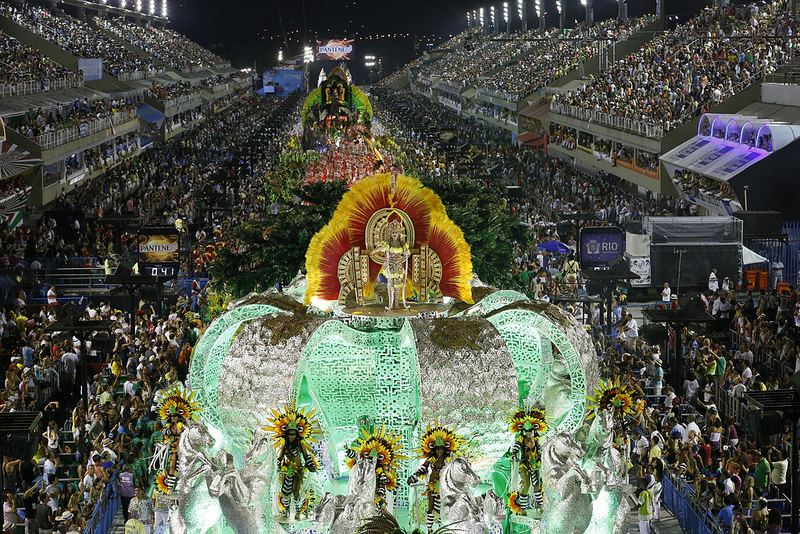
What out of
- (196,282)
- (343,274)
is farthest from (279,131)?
(343,274)

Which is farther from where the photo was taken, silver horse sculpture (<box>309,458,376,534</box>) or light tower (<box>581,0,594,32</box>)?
light tower (<box>581,0,594,32</box>)

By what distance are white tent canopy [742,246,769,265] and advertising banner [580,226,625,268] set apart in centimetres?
365

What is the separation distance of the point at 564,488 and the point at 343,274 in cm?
429

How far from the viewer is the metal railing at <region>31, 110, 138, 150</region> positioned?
41.0 m

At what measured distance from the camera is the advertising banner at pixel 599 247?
3045 centimetres

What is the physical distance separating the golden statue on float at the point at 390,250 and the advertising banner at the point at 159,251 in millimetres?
15162

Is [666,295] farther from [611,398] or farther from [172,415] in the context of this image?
[172,415]

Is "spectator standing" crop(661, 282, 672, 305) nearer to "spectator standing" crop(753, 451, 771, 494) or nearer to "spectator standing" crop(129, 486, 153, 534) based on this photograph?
"spectator standing" crop(753, 451, 771, 494)

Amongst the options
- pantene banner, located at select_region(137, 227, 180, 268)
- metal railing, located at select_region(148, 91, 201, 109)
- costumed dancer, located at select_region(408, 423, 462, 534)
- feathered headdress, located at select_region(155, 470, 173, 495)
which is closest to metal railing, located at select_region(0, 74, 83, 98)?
pantene banner, located at select_region(137, 227, 180, 268)

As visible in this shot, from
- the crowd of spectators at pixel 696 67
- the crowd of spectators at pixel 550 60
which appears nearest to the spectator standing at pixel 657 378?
the crowd of spectators at pixel 696 67

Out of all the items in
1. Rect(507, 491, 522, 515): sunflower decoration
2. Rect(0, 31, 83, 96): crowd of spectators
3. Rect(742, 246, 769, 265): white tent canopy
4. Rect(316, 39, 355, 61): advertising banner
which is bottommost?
Rect(507, 491, 522, 515): sunflower decoration

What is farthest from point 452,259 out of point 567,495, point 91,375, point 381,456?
point 91,375

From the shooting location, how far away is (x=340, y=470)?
52.3 ft

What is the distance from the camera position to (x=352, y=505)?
13.0 meters
